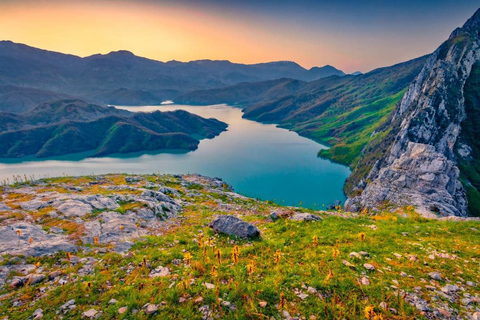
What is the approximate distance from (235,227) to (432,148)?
278ft

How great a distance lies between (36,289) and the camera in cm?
988

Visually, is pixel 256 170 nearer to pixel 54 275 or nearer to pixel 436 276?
pixel 436 276

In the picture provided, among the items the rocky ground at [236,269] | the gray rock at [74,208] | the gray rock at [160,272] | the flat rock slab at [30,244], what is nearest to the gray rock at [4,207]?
the rocky ground at [236,269]

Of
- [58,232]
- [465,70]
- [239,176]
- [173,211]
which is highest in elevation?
[465,70]

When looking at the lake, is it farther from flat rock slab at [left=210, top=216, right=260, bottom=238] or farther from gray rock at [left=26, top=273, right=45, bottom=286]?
gray rock at [left=26, top=273, right=45, bottom=286]

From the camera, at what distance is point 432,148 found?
240 feet

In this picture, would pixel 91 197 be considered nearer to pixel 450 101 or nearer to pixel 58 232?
pixel 58 232

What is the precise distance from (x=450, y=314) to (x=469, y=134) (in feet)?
526

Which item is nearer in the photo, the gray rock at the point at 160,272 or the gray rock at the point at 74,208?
the gray rock at the point at 160,272

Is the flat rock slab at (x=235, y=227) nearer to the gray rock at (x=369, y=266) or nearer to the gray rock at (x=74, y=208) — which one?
the gray rock at (x=369, y=266)

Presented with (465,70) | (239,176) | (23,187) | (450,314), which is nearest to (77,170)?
(239,176)

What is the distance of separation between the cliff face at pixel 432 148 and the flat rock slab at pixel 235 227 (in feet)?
93.1

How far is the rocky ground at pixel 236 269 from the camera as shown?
8414 mm

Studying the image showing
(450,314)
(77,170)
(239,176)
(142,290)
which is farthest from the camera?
(77,170)
